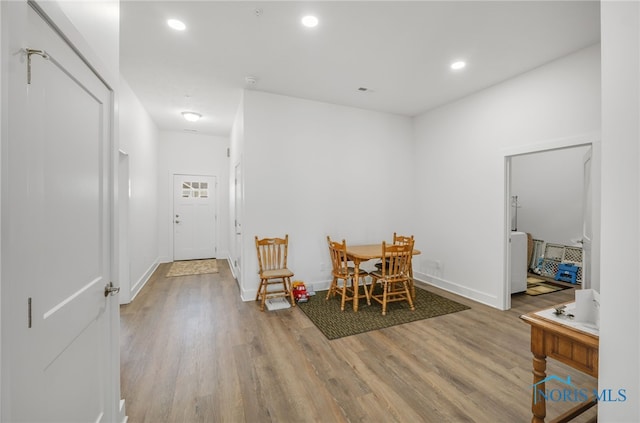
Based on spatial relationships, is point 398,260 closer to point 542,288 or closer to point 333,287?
point 333,287

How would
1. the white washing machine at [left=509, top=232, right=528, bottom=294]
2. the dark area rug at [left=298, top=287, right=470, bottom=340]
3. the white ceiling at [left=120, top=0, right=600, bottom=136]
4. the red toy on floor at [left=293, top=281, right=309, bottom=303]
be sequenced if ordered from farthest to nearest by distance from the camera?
the white washing machine at [left=509, top=232, right=528, bottom=294] → the red toy on floor at [left=293, top=281, right=309, bottom=303] → the dark area rug at [left=298, top=287, right=470, bottom=340] → the white ceiling at [left=120, top=0, right=600, bottom=136]

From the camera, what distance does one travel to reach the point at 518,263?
4176 millimetres

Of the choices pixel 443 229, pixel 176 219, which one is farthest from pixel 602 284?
pixel 176 219

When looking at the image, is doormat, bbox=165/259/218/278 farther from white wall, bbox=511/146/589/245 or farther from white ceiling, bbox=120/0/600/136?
white wall, bbox=511/146/589/245

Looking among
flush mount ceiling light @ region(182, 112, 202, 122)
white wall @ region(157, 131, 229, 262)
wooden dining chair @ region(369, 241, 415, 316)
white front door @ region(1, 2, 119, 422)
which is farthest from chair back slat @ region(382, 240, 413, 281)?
white wall @ region(157, 131, 229, 262)

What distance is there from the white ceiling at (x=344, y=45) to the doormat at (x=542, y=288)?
3263 mm

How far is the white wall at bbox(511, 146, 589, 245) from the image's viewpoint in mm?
5145

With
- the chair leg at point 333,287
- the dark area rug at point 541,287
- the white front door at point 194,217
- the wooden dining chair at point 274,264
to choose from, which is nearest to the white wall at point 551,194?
the dark area rug at point 541,287

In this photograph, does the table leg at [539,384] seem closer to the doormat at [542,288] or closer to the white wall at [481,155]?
the white wall at [481,155]

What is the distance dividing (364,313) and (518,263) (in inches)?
104

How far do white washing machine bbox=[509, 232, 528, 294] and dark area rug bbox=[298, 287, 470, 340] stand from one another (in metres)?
1.15

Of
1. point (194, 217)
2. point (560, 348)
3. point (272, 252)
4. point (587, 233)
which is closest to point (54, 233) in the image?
point (560, 348)

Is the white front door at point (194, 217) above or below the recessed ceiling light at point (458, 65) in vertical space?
below

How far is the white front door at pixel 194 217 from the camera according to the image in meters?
6.44
